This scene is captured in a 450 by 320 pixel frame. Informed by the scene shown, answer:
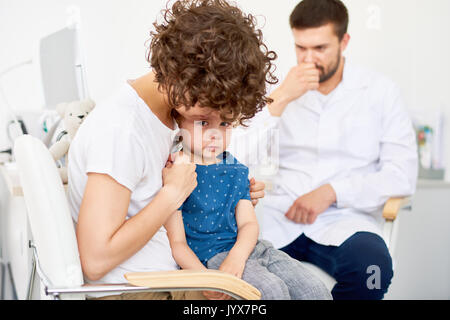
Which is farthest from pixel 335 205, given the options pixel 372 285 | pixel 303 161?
pixel 372 285

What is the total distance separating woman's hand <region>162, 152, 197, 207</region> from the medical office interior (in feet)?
0.84

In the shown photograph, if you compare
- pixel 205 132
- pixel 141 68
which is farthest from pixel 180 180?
pixel 141 68

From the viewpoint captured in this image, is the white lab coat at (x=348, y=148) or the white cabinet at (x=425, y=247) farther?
the white cabinet at (x=425, y=247)

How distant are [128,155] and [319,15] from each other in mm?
821

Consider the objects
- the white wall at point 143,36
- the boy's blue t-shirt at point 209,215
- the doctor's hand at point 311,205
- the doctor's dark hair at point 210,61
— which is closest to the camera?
the doctor's dark hair at point 210,61

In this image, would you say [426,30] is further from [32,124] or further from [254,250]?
[32,124]

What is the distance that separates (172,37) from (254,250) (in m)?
0.49

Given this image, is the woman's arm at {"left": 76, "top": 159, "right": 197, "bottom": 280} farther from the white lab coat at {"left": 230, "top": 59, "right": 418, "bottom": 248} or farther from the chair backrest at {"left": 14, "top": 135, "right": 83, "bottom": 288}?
the white lab coat at {"left": 230, "top": 59, "right": 418, "bottom": 248}

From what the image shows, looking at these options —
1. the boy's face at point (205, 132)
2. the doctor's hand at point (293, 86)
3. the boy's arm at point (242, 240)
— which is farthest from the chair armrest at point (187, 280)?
the doctor's hand at point (293, 86)

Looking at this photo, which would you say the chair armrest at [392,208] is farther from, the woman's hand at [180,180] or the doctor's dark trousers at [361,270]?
the woman's hand at [180,180]

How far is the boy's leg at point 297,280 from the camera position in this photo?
3.37 feet

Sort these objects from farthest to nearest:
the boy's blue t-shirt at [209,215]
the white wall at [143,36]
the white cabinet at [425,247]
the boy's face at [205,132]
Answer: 1. the white cabinet at [425,247]
2. the white wall at [143,36]
3. the boy's blue t-shirt at [209,215]
4. the boy's face at [205,132]

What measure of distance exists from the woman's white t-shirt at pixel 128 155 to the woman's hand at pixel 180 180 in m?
0.03

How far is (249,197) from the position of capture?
44.1 inches
